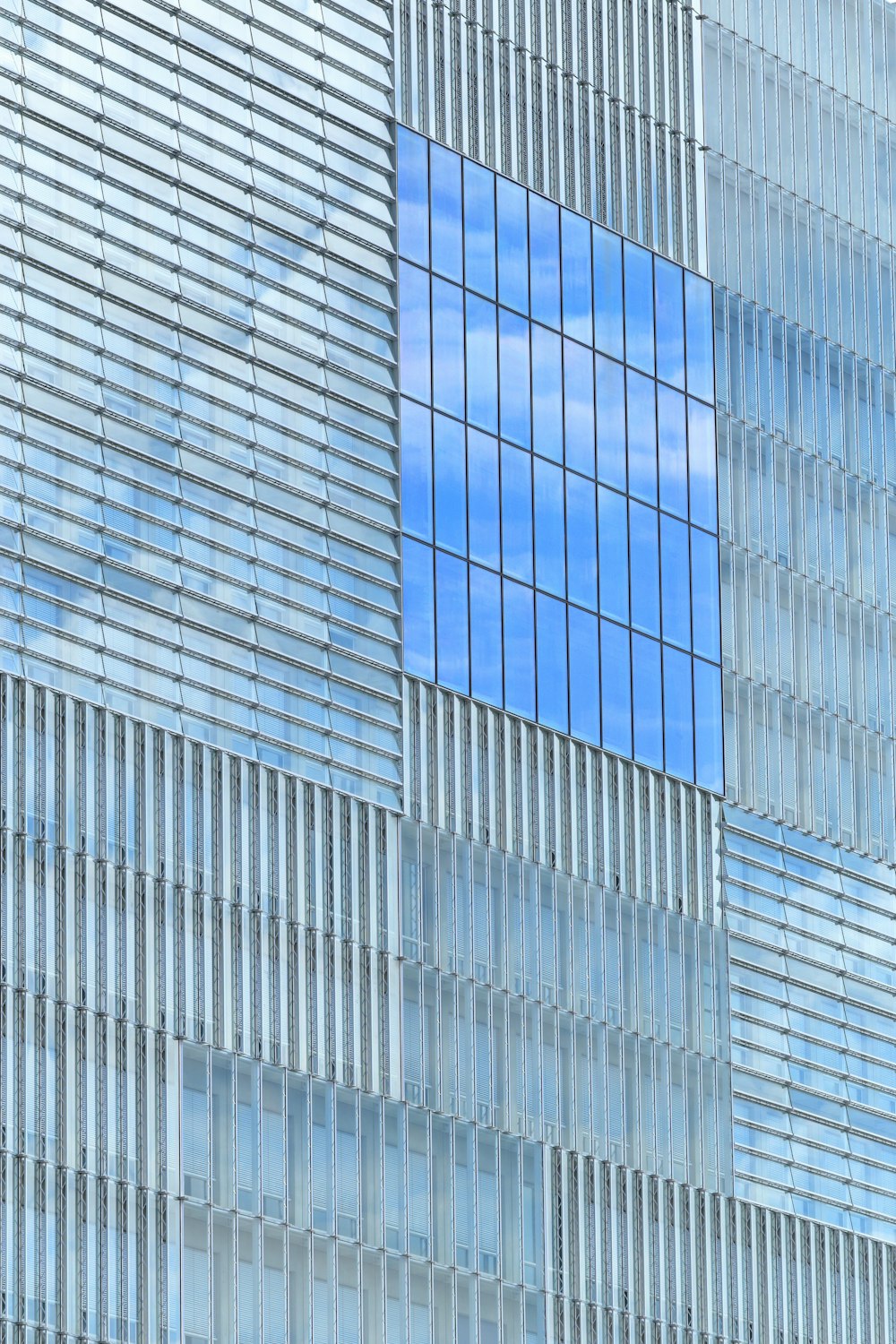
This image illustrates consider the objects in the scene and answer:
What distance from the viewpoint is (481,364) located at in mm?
71188

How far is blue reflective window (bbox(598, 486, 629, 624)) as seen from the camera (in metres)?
72.9

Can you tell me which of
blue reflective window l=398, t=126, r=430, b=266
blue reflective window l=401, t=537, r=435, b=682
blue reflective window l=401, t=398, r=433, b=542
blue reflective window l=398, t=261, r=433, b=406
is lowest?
blue reflective window l=401, t=537, r=435, b=682

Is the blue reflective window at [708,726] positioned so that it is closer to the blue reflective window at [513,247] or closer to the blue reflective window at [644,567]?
the blue reflective window at [644,567]

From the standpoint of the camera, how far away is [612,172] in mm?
75750

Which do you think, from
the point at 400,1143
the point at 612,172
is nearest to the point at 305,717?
the point at 400,1143

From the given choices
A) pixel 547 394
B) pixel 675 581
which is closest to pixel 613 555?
pixel 675 581

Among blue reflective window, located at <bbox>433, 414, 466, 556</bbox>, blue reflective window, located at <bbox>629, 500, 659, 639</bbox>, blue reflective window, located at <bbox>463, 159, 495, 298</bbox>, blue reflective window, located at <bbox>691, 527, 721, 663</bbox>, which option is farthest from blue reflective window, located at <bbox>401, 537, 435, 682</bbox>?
blue reflective window, located at <bbox>691, 527, 721, 663</bbox>

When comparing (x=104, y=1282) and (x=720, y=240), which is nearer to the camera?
(x=104, y=1282)

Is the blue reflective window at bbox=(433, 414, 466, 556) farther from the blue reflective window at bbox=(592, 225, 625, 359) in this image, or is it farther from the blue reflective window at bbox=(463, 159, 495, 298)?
the blue reflective window at bbox=(592, 225, 625, 359)

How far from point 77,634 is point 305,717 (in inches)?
215

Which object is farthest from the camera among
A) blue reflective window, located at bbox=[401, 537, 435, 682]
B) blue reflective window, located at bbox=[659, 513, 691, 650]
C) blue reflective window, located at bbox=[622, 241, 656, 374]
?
blue reflective window, located at bbox=[622, 241, 656, 374]

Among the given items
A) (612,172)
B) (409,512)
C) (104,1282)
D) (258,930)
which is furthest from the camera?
(612,172)

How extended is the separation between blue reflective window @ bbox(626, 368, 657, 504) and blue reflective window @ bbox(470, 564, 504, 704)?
5.06 m

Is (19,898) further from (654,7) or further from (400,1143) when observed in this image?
(654,7)
